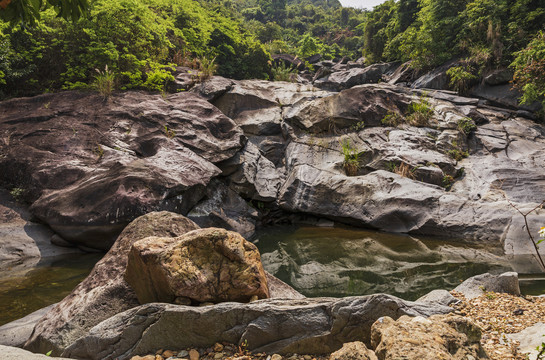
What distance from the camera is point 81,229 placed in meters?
6.32

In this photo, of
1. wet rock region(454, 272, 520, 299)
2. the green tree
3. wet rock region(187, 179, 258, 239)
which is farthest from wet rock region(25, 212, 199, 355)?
wet rock region(454, 272, 520, 299)

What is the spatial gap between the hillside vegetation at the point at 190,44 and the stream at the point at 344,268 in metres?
6.12

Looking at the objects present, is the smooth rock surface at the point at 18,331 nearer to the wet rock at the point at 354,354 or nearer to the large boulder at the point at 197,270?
the large boulder at the point at 197,270

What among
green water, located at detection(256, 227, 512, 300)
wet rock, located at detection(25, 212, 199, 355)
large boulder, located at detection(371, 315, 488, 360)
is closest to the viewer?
large boulder, located at detection(371, 315, 488, 360)

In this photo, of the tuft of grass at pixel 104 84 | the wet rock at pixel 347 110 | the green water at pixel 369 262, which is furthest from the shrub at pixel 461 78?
the tuft of grass at pixel 104 84

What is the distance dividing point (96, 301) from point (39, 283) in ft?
9.45

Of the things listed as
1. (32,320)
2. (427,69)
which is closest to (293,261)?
(32,320)

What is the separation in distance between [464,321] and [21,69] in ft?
40.8

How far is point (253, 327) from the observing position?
7.66 ft

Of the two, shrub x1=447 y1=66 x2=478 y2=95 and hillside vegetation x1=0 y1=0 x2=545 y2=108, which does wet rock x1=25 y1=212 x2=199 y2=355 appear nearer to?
hillside vegetation x1=0 y1=0 x2=545 y2=108

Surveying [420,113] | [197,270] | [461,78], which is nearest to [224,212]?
[197,270]

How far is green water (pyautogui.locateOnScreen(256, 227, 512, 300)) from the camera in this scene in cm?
491

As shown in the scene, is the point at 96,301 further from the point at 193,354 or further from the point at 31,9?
the point at 31,9

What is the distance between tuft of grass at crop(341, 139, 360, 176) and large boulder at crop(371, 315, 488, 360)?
791cm
